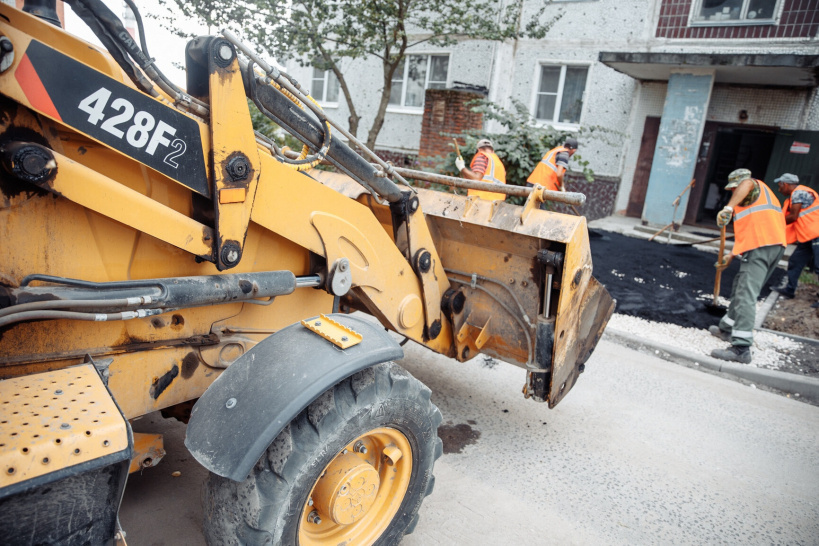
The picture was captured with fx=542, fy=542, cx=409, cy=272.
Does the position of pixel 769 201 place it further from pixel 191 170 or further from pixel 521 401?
pixel 191 170

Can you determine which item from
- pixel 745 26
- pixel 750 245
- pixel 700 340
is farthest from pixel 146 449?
pixel 745 26

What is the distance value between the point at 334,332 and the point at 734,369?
457 centimetres

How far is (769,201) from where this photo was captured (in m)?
5.50

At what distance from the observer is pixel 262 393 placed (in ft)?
5.95

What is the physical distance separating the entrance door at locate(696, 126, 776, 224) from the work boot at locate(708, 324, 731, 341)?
849 centimetres

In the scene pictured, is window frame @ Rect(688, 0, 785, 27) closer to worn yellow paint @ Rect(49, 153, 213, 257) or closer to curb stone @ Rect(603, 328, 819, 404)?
curb stone @ Rect(603, 328, 819, 404)

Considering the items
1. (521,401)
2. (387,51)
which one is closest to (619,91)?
(387,51)

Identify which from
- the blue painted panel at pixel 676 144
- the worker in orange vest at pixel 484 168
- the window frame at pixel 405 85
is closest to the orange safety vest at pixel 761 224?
the worker in orange vest at pixel 484 168

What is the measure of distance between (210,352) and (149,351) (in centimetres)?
26

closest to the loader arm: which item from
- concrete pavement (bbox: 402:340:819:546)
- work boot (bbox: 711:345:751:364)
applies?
concrete pavement (bbox: 402:340:819:546)

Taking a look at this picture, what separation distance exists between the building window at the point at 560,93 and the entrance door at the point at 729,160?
356 centimetres

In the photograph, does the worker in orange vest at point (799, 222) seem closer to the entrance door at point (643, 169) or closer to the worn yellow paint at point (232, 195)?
the entrance door at point (643, 169)

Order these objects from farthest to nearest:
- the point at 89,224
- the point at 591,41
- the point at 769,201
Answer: the point at 591,41
the point at 769,201
the point at 89,224

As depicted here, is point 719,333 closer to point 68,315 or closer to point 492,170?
point 492,170
